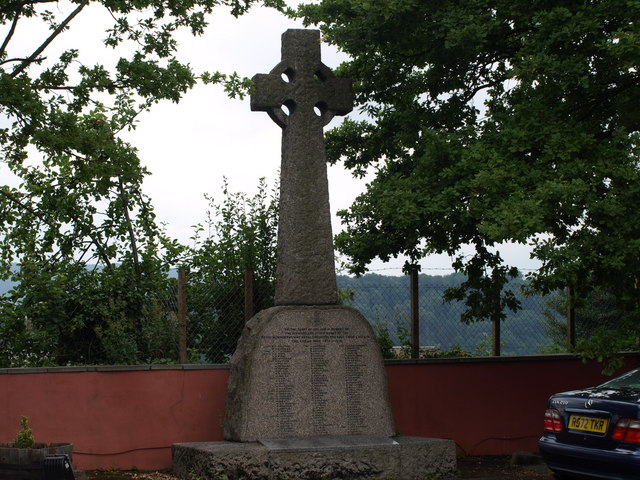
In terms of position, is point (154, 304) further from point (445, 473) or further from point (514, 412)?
point (514, 412)

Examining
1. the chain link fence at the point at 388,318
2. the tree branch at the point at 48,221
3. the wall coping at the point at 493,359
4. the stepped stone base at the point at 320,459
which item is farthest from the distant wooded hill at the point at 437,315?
the stepped stone base at the point at 320,459

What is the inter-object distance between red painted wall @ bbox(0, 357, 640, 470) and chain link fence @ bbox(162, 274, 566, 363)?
0.54m

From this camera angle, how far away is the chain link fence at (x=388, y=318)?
12422mm

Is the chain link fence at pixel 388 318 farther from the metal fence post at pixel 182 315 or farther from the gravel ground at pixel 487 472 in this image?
the gravel ground at pixel 487 472

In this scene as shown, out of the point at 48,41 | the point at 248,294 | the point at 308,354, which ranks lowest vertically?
the point at 308,354

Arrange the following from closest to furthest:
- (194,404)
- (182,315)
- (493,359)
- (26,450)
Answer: (26,450), (194,404), (182,315), (493,359)

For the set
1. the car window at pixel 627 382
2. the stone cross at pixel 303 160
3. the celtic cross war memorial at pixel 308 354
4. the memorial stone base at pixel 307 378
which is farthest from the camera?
the stone cross at pixel 303 160

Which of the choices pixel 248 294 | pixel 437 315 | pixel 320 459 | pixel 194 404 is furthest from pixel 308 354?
pixel 437 315

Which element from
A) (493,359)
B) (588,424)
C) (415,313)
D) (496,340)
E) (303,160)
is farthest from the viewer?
(496,340)

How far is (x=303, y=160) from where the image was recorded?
11383 mm

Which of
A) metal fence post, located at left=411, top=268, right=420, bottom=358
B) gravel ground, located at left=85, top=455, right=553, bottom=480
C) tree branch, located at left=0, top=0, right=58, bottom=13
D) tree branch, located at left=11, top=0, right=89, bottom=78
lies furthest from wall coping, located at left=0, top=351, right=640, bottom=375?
tree branch, located at left=0, top=0, right=58, bottom=13

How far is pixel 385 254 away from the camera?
41.5 feet

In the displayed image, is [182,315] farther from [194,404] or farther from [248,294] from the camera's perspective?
[194,404]

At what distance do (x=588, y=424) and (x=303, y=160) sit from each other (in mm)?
4762
